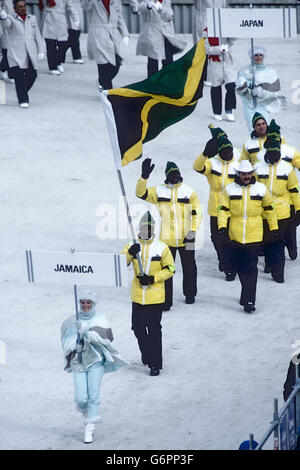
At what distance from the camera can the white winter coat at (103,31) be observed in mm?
19453

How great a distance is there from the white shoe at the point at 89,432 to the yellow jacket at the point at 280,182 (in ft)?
14.1

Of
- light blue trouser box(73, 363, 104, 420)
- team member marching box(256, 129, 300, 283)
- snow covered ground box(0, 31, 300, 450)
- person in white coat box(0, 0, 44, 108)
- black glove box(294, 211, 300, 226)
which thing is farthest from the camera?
person in white coat box(0, 0, 44, 108)

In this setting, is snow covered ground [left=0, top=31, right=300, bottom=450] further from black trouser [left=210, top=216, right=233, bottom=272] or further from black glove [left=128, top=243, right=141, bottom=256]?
black glove [left=128, top=243, right=141, bottom=256]

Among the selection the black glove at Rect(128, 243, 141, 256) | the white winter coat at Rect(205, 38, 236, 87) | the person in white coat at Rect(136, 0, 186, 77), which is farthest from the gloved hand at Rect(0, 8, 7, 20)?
the black glove at Rect(128, 243, 141, 256)

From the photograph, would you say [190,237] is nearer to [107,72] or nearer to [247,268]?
[247,268]

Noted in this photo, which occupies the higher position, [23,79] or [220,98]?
[23,79]

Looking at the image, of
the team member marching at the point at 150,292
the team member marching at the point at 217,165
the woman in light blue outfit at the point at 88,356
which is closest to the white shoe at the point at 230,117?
the team member marching at the point at 217,165

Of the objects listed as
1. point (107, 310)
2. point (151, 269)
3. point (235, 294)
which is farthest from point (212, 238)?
point (151, 269)

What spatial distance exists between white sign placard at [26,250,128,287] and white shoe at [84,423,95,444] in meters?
1.18

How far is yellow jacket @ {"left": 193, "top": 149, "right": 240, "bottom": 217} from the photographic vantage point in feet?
44.9

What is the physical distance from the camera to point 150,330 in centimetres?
1150

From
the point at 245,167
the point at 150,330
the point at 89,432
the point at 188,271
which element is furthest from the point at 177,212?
the point at 89,432

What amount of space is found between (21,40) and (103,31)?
1362 millimetres
